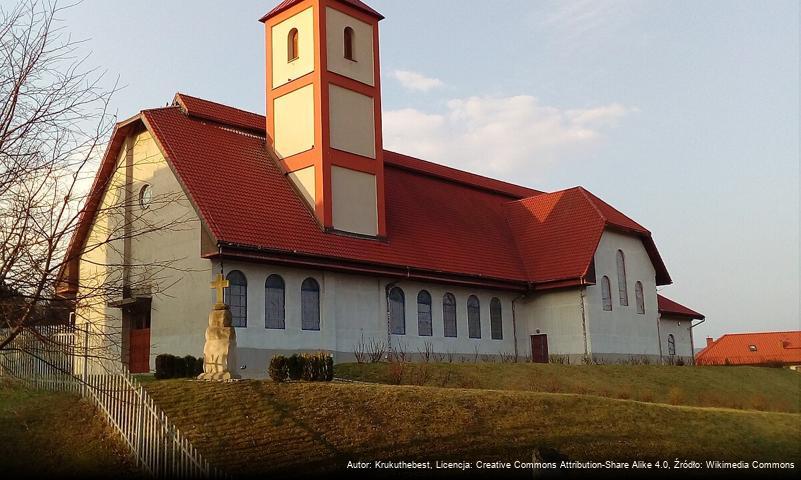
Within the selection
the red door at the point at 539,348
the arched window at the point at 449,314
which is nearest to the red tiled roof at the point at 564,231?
the red door at the point at 539,348

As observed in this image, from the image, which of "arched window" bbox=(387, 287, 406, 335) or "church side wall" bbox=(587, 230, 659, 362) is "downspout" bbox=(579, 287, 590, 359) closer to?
"church side wall" bbox=(587, 230, 659, 362)

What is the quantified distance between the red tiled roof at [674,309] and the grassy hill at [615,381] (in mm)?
9741

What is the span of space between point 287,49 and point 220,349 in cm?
1607

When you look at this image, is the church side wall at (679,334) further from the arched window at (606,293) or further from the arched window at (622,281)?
the arched window at (606,293)

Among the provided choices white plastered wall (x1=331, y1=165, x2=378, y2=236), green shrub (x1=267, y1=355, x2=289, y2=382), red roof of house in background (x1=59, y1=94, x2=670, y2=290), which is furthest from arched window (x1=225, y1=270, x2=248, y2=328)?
green shrub (x1=267, y1=355, x2=289, y2=382)

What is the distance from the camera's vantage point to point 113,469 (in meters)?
14.1

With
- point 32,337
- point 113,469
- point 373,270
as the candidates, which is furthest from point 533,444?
point 373,270

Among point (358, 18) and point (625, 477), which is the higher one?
point (358, 18)

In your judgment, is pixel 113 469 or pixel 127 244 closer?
pixel 113 469

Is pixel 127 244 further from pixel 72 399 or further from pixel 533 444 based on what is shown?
pixel 533 444

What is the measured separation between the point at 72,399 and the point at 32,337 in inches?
254

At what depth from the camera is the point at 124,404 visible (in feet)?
49.7

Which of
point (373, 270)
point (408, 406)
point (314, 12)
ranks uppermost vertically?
point (314, 12)

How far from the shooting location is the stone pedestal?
19.5m
